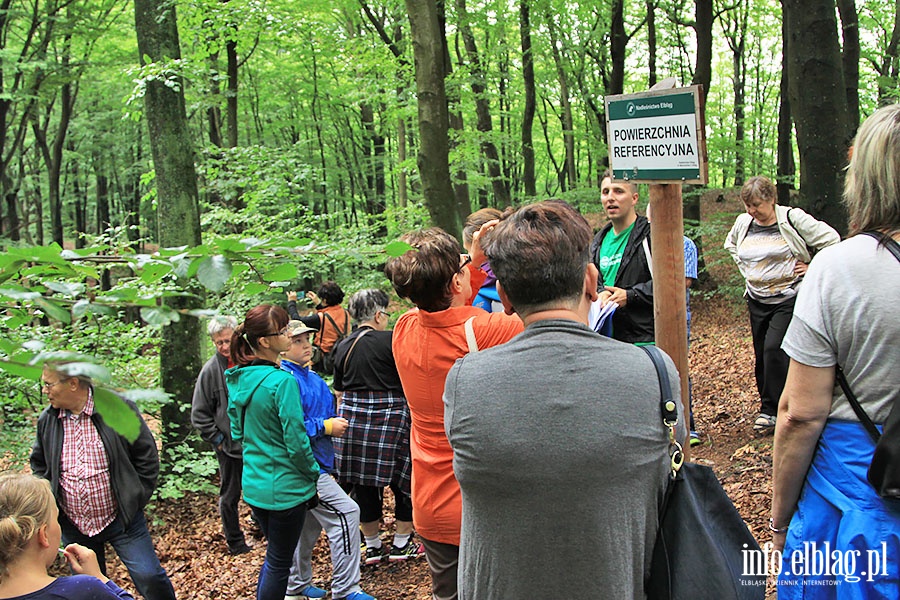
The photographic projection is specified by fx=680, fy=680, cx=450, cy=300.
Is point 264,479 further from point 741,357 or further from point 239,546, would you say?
point 741,357

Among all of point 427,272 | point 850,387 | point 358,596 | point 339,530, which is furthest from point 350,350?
point 850,387

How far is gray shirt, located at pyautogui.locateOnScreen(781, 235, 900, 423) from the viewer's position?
6.06 feet

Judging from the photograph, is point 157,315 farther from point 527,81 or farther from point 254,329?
point 527,81

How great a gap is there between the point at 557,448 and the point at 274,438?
2.78 meters

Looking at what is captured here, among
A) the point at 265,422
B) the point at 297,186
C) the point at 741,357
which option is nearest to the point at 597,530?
the point at 265,422

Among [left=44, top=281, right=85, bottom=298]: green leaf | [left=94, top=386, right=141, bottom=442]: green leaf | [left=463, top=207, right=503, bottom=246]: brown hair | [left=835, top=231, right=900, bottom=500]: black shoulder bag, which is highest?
[left=463, top=207, right=503, bottom=246]: brown hair

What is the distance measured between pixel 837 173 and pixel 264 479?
4900mm

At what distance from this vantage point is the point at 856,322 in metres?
1.88

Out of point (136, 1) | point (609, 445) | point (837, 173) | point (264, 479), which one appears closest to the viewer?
point (609, 445)

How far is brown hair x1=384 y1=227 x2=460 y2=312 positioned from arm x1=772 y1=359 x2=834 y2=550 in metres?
1.44

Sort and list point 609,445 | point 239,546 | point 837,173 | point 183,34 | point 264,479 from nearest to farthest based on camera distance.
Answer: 1. point 609,445
2. point 264,479
3. point 837,173
4. point 239,546
5. point 183,34

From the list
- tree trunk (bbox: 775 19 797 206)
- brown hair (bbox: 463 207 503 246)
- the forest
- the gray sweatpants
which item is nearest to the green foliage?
the forest

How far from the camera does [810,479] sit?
209cm

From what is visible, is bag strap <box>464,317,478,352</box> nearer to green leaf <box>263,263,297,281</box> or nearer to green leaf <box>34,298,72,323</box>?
green leaf <box>263,263,297,281</box>
